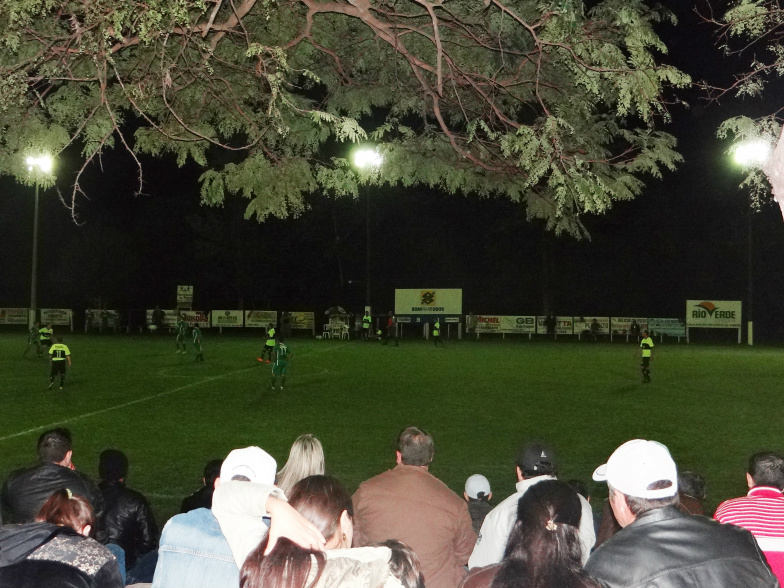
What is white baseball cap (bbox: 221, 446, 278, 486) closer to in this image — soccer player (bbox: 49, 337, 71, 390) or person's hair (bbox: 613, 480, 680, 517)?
person's hair (bbox: 613, 480, 680, 517)

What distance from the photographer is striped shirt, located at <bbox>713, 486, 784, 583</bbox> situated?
410 cm

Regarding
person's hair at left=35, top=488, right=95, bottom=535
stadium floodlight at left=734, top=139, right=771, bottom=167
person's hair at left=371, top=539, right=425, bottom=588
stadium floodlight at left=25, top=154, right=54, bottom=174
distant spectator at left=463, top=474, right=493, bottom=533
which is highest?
stadium floodlight at left=734, top=139, right=771, bottom=167

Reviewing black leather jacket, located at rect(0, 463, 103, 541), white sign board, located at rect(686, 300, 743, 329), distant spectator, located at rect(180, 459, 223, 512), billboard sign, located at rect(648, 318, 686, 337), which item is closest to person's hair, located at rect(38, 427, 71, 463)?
black leather jacket, located at rect(0, 463, 103, 541)

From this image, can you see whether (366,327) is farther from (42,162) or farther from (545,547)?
(545,547)

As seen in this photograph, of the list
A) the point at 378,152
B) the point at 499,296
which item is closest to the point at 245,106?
the point at 378,152

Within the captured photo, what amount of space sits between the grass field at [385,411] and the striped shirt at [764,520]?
592 centimetres

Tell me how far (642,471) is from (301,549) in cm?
134

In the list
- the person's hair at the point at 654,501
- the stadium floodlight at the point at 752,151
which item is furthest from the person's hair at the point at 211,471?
the stadium floodlight at the point at 752,151

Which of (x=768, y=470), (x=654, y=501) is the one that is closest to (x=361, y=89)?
(x=768, y=470)

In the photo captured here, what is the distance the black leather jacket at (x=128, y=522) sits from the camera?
19.4 ft

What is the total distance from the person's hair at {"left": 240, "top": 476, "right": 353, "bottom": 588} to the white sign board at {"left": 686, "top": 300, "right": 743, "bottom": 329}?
51.9 metres

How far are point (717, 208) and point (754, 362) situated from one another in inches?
1177

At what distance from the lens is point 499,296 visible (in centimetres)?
6234

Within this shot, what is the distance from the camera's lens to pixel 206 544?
140 inches
